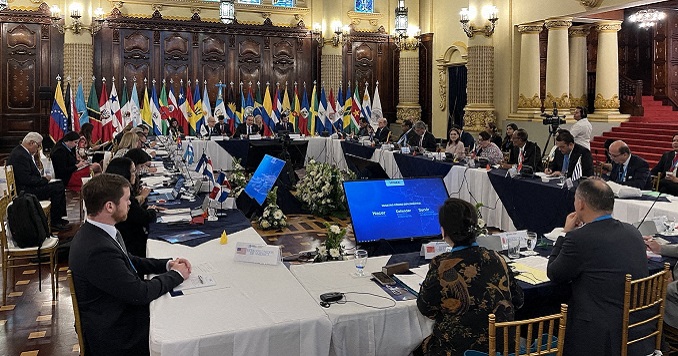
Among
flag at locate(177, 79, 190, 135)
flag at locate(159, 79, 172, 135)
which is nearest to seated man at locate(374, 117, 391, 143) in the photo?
flag at locate(177, 79, 190, 135)

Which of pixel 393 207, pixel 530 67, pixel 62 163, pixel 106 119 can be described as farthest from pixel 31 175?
pixel 530 67

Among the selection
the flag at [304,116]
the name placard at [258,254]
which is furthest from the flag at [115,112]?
the name placard at [258,254]

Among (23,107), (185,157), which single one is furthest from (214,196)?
(23,107)

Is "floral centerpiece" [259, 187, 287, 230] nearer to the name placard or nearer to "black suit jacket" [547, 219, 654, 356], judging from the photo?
the name placard

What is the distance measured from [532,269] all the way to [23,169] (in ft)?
20.3

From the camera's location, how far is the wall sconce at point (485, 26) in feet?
42.4

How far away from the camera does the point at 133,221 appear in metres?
4.20

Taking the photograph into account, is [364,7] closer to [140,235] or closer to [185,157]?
[185,157]

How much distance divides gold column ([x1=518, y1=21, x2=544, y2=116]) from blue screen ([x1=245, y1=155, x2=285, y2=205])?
8.41m

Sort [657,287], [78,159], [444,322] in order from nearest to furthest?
[444,322] → [657,287] → [78,159]

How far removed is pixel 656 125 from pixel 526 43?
3.17 m

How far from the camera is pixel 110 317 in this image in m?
2.63

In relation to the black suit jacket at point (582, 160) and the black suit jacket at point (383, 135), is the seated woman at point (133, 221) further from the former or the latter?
the black suit jacket at point (383, 135)

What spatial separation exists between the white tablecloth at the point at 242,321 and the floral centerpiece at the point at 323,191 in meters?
5.10
